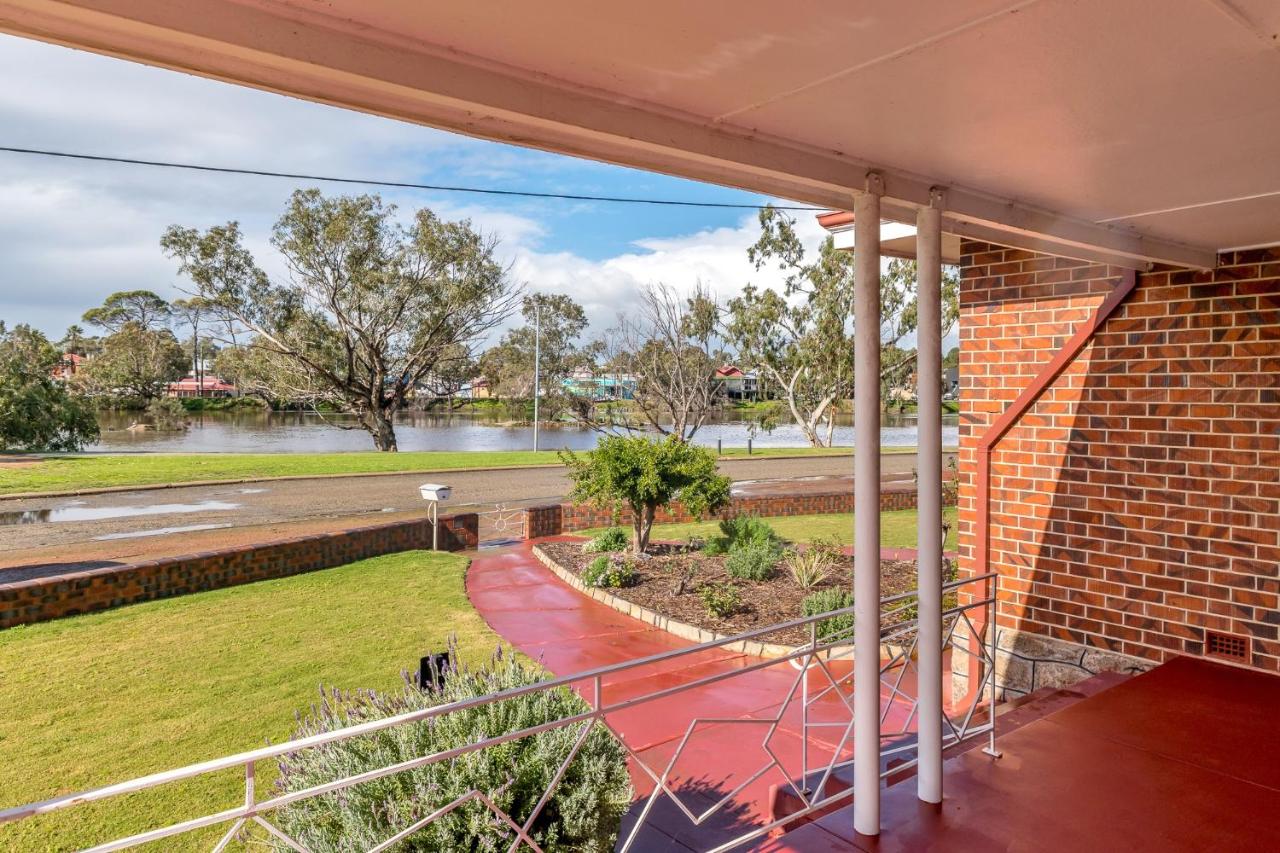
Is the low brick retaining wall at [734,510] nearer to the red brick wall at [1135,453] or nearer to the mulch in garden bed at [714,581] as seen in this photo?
the mulch in garden bed at [714,581]

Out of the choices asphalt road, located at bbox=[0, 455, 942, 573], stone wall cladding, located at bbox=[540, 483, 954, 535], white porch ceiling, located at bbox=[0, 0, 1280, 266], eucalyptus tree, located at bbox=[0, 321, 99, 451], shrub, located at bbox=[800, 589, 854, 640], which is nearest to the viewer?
white porch ceiling, located at bbox=[0, 0, 1280, 266]

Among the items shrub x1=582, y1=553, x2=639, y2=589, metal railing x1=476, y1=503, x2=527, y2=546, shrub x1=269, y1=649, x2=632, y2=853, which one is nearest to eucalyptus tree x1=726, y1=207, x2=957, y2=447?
metal railing x1=476, y1=503, x2=527, y2=546

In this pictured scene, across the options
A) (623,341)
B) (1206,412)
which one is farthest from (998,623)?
(623,341)

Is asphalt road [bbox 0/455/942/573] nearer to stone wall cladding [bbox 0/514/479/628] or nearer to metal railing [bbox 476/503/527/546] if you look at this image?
metal railing [bbox 476/503/527/546]

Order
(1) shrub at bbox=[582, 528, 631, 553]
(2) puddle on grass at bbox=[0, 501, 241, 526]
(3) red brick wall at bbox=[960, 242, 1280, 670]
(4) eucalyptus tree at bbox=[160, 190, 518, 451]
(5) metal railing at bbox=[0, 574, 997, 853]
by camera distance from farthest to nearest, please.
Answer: (4) eucalyptus tree at bbox=[160, 190, 518, 451] < (2) puddle on grass at bbox=[0, 501, 241, 526] < (1) shrub at bbox=[582, 528, 631, 553] < (3) red brick wall at bbox=[960, 242, 1280, 670] < (5) metal railing at bbox=[0, 574, 997, 853]

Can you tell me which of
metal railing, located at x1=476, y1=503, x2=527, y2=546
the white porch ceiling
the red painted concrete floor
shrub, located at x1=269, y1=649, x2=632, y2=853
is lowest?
metal railing, located at x1=476, y1=503, x2=527, y2=546

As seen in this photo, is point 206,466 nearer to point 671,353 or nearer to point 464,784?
point 671,353

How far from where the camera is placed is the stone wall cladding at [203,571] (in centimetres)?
735

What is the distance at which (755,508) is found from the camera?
48.4 feet

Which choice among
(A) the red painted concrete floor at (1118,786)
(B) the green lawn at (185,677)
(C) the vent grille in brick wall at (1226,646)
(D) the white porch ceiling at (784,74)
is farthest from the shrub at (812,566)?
(D) the white porch ceiling at (784,74)

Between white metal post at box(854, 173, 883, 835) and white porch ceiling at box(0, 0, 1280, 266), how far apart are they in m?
0.23

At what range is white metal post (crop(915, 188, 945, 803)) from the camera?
8.65 feet

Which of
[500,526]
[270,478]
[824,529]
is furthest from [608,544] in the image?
[270,478]

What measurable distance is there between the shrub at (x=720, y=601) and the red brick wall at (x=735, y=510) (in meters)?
4.12
